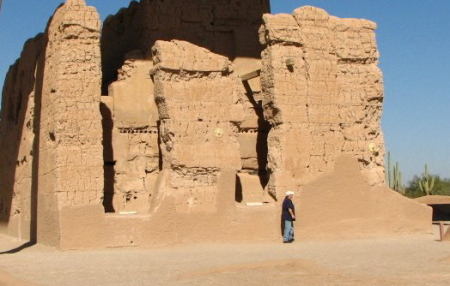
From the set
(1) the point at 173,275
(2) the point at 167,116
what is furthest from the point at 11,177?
(1) the point at 173,275

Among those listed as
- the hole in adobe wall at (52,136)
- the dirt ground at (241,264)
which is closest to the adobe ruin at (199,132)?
the hole in adobe wall at (52,136)

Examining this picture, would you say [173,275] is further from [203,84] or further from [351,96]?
[351,96]

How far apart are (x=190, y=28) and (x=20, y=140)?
15.1ft

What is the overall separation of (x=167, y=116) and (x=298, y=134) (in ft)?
8.96

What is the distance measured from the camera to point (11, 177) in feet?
58.7

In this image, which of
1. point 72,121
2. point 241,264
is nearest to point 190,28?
point 72,121

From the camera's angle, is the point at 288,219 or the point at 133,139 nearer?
the point at 288,219

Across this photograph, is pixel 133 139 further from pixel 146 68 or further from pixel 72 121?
pixel 72 121

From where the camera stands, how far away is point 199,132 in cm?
1438

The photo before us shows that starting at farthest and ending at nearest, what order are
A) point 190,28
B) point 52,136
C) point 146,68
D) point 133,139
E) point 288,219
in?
point 190,28
point 146,68
point 133,139
point 288,219
point 52,136

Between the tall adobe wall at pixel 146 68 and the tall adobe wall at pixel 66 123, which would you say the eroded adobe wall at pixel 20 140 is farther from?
the tall adobe wall at pixel 146 68

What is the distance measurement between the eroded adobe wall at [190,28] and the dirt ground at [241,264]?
16.6 feet

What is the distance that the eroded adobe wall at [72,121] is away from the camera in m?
13.3

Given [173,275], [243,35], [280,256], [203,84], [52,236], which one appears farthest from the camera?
[243,35]
